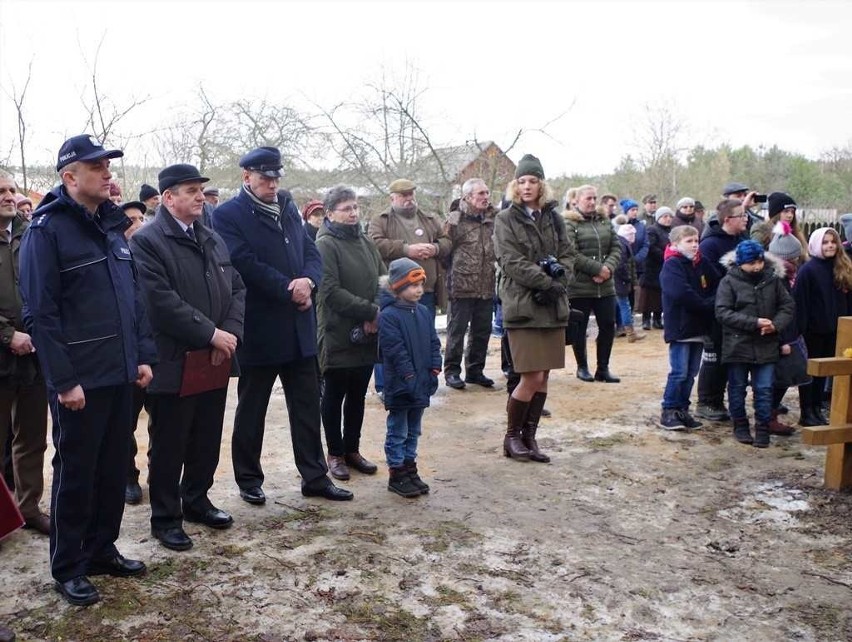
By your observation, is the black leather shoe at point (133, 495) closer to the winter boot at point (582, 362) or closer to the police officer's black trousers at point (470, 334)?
the police officer's black trousers at point (470, 334)

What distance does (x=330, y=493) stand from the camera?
5.12m

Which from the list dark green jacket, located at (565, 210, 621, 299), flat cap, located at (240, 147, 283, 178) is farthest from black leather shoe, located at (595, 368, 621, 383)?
flat cap, located at (240, 147, 283, 178)

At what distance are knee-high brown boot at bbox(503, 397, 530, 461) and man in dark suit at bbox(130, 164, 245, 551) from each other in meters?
2.26

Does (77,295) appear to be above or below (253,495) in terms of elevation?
above

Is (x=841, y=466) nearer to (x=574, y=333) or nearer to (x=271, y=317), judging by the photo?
(x=574, y=333)

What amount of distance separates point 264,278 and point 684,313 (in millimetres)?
3722

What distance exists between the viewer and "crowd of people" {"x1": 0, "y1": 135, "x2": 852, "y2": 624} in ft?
12.2

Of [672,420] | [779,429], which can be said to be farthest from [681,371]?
[779,429]

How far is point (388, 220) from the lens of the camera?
7.94 meters

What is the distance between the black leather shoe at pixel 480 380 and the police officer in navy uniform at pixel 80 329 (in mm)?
5023

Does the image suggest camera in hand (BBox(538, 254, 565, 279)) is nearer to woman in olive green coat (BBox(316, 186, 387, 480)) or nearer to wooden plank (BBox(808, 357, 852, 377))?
woman in olive green coat (BBox(316, 186, 387, 480))

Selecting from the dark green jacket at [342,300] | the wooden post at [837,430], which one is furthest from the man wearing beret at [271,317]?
the wooden post at [837,430]

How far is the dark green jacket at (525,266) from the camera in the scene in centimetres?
573

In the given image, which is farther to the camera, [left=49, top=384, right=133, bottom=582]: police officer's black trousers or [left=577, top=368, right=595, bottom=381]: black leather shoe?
[left=577, top=368, right=595, bottom=381]: black leather shoe
